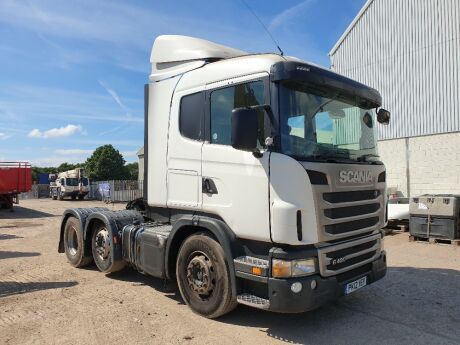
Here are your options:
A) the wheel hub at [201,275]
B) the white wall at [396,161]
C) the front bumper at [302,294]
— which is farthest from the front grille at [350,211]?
the white wall at [396,161]

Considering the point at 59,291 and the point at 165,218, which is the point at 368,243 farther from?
the point at 59,291

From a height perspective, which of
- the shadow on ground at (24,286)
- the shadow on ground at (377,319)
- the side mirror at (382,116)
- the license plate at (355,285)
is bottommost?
the shadow on ground at (377,319)

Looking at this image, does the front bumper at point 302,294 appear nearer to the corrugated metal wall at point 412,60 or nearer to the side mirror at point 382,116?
the side mirror at point 382,116

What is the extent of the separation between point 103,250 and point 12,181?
17.9 m

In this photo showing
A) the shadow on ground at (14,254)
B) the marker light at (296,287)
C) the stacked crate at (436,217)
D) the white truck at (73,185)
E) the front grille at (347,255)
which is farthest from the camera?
the white truck at (73,185)

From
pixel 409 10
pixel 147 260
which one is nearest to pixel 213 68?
pixel 147 260

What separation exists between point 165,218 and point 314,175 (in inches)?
104

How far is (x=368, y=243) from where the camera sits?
17.3 ft

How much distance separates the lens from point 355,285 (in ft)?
16.3

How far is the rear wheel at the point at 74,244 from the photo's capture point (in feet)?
25.9

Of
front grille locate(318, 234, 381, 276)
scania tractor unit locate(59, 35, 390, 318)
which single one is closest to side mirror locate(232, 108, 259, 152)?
scania tractor unit locate(59, 35, 390, 318)

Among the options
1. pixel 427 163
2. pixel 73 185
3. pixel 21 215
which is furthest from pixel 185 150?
pixel 73 185

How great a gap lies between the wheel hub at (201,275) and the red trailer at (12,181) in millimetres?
20395

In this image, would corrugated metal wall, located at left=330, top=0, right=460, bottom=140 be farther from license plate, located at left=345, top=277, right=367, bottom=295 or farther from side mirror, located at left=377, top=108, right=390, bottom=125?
license plate, located at left=345, top=277, right=367, bottom=295
